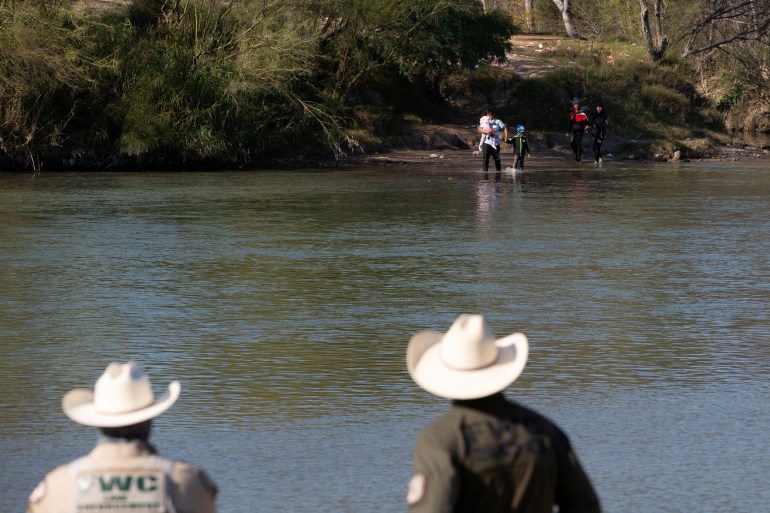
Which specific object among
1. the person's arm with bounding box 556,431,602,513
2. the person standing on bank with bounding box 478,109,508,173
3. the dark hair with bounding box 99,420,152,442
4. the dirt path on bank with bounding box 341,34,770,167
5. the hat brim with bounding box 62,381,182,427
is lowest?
the dirt path on bank with bounding box 341,34,770,167

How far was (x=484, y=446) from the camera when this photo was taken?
3.71m

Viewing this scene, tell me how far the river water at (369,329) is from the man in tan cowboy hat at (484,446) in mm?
2540

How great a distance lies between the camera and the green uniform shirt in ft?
12.0

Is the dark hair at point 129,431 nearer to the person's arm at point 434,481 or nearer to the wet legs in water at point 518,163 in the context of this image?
the person's arm at point 434,481

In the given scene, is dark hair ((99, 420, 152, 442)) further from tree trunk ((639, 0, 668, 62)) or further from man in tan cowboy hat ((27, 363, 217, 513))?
tree trunk ((639, 0, 668, 62))

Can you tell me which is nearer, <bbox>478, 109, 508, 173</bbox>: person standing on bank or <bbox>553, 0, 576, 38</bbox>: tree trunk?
<bbox>478, 109, 508, 173</bbox>: person standing on bank

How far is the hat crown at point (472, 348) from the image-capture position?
12.1 ft

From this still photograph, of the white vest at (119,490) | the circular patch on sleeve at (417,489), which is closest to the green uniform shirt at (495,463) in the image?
the circular patch on sleeve at (417,489)

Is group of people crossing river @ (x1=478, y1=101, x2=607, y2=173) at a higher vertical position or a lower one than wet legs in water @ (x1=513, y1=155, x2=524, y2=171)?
higher

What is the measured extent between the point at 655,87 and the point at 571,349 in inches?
1672

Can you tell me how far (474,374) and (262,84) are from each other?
3061 cm

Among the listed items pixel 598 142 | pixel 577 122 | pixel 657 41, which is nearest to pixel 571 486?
pixel 577 122

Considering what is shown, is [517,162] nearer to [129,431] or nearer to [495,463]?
[495,463]

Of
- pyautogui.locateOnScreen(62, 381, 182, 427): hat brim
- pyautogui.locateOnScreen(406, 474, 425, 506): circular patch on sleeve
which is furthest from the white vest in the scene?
pyautogui.locateOnScreen(406, 474, 425, 506): circular patch on sleeve
